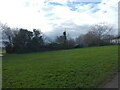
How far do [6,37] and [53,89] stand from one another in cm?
5617

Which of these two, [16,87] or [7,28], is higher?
[7,28]

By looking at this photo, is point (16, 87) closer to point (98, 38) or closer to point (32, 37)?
point (32, 37)

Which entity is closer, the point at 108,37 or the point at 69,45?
the point at 69,45

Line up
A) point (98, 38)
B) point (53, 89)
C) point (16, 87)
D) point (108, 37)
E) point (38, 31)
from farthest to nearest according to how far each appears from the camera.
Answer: point (108, 37) → point (98, 38) → point (38, 31) → point (16, 87) → point (53, 89)

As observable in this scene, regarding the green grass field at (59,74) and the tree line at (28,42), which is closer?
the green grass field at (59,74)

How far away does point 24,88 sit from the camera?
31.8 ft

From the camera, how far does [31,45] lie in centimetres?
6353

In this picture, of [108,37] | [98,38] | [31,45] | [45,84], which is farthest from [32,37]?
[45,84]

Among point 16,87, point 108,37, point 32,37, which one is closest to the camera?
point 16,87

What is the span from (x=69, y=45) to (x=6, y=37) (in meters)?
24.1

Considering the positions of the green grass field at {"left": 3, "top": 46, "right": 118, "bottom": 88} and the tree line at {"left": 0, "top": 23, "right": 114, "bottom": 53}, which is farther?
the tree line at {"left": 0, "top": 23, "right": 114, "bottom": 53}

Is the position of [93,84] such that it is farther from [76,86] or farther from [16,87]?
[16,87]

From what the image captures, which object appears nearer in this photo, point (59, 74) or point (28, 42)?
point (59, 74)

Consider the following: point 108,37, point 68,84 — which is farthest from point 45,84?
point 108,37
